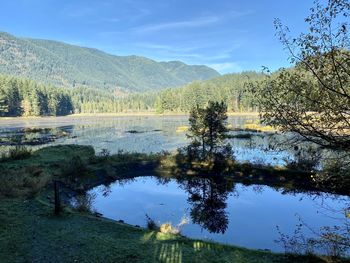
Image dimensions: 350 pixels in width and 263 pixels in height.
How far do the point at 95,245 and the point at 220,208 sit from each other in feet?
38.4

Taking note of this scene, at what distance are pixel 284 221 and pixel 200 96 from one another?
158 m

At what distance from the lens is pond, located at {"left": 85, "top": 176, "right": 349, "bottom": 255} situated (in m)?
16.9

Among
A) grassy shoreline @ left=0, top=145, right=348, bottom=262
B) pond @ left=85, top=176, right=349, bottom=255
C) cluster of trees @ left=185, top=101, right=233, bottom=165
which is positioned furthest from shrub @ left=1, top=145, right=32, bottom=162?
cluster of trees @ left=185, top=101, right=233, bottom=165

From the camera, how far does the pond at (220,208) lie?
16922mm

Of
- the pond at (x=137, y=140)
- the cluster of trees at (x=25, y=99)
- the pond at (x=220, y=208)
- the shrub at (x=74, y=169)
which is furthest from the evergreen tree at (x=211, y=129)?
the cluster of trees at (x=25, y=99)

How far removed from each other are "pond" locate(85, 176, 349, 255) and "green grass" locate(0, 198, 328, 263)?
4.21 metres

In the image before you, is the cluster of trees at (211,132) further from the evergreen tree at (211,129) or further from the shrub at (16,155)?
the shrub at (16,155)

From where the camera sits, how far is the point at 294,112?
7453 mm

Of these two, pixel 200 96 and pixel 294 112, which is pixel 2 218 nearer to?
pixel 294 112

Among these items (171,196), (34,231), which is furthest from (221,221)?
(34,231)

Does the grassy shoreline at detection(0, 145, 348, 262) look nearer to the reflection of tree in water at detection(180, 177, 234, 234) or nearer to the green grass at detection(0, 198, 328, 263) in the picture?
the green grass at detection(0, 198, 328, 263)

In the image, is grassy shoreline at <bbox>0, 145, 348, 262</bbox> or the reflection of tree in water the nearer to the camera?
grassy shoreline at <bbox>0, 145, 348, 262</bbox>

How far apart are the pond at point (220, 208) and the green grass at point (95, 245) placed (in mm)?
4212

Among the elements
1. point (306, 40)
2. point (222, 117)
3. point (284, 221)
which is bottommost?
point (284, 221)
